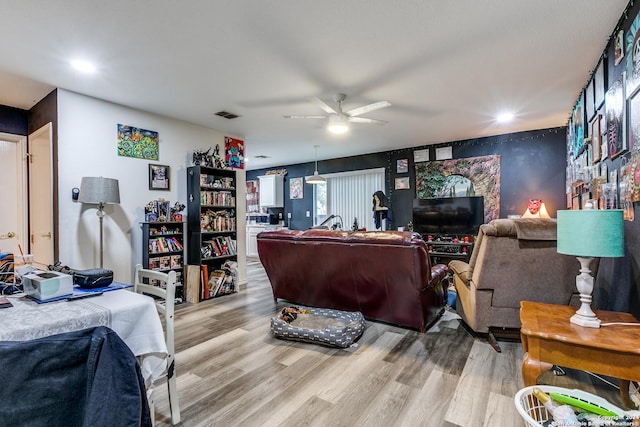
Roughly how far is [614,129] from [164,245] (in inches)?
183

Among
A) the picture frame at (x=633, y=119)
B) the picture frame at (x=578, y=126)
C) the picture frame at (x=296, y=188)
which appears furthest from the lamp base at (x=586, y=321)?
the picture frame at (x=296, y=188)

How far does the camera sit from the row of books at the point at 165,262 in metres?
3.94

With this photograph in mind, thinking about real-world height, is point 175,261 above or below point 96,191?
below

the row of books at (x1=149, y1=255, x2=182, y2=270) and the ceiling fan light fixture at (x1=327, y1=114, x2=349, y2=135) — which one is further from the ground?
the ceiling fan light fixture at (x1=327, y1=114, x2=349, y2=135)

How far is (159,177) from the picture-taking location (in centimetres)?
415

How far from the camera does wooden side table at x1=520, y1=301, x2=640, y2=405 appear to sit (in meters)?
1.34

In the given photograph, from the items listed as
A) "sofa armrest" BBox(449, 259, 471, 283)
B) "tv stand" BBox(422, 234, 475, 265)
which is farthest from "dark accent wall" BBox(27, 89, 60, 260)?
"tv stand" BBox(422, 234, 475, 265)

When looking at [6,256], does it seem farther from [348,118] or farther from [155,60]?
[348,118]

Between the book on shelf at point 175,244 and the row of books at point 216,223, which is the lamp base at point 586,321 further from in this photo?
the book on shelf at point 175,244

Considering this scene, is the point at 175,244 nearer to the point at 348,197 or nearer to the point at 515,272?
the point at 515,272

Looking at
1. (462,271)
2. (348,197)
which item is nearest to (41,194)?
(462,271)

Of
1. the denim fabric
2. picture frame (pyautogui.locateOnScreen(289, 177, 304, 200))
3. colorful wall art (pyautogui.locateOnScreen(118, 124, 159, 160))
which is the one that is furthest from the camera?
picture frame (pyautogui.locateOnScreen(289, 177, 304, 200))

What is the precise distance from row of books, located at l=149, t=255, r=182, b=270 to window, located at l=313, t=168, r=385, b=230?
352 centimetres

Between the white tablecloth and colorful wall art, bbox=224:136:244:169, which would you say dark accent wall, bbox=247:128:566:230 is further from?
the white tablecloth
